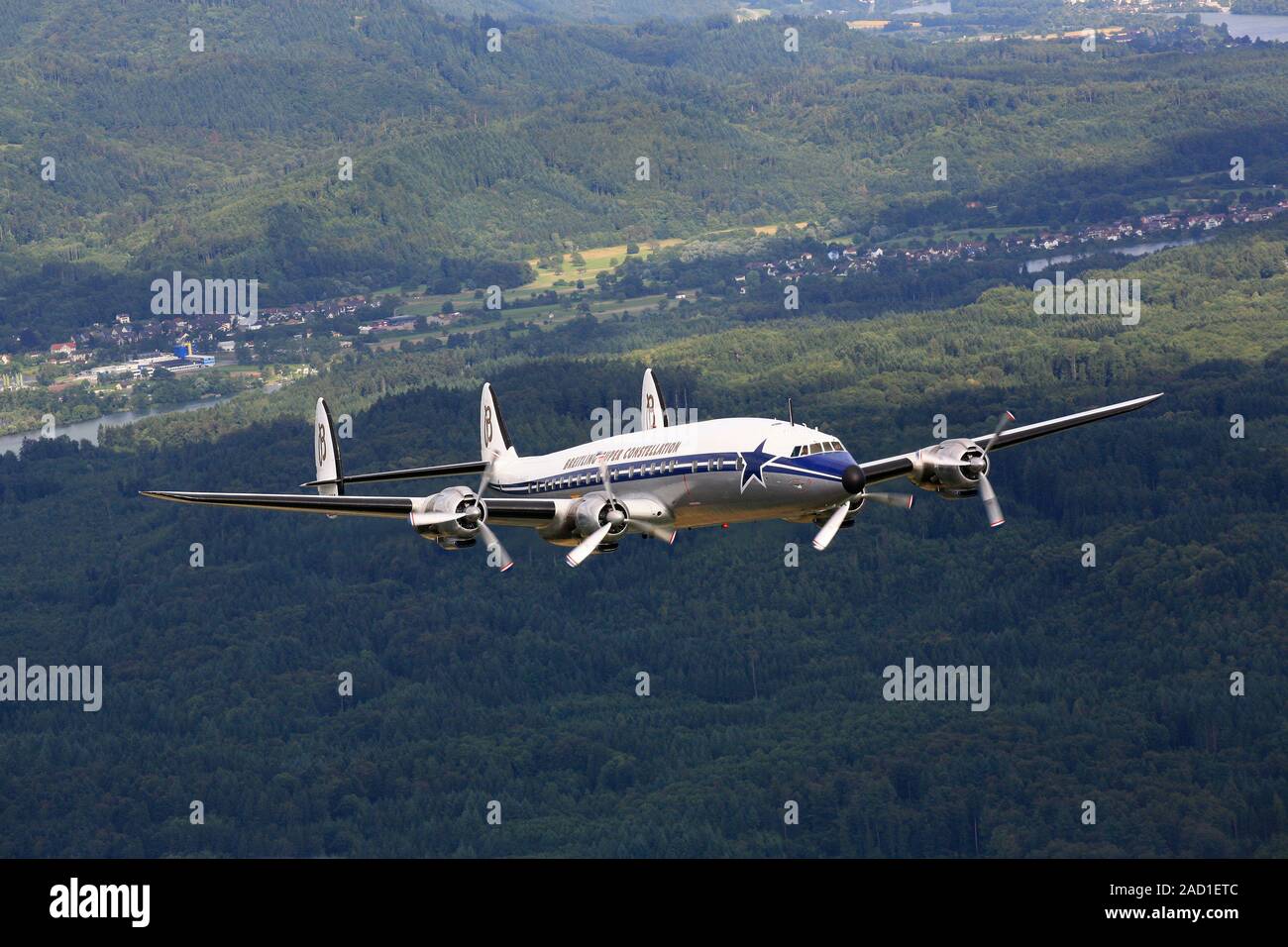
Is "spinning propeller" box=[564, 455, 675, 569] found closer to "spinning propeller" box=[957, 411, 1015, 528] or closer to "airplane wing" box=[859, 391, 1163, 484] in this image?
"airplane wing" box=[859, 391, 1163, 484]

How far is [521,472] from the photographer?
108438 millimetres

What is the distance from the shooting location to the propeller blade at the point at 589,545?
283ft

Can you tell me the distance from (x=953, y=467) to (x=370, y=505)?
81.1 ft

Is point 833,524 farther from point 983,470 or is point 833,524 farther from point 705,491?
point 983,470

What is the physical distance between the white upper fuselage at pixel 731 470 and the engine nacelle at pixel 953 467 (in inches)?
149

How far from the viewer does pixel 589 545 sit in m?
88.4

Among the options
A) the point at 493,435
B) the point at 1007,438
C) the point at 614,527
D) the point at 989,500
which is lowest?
the point at 614,527

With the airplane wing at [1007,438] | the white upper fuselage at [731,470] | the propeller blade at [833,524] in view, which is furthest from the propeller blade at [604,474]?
the airplane wing at [1007,438]

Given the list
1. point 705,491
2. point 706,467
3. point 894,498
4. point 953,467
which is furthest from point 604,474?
point 953,467
